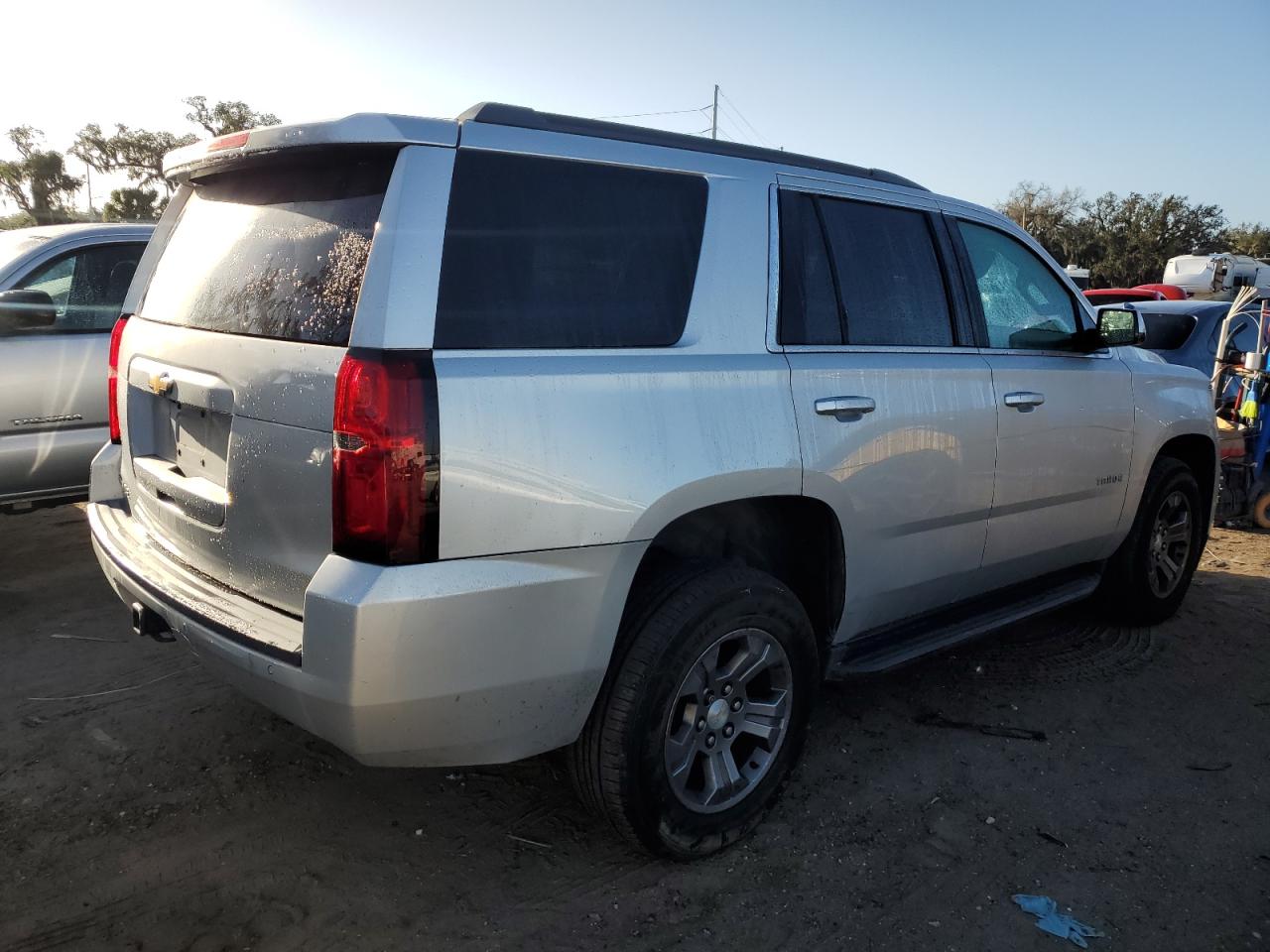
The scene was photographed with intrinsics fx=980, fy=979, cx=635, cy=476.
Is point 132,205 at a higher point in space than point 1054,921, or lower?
higher

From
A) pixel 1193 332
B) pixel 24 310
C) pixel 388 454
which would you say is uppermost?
pixel 1193 332

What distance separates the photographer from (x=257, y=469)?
245 cm

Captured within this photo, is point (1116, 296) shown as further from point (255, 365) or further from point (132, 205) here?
point (132, 205)

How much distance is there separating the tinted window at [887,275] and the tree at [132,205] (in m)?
36.1

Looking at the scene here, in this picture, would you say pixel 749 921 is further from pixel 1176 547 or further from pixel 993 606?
pixel 1176 547

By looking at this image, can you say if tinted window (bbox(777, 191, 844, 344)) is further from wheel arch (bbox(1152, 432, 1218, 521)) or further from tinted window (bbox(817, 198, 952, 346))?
wheel arch (bbox(1152, 432, 1218, 521))

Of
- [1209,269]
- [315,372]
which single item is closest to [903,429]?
[315,372]

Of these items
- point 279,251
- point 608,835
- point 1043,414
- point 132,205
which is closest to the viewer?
point 279,251

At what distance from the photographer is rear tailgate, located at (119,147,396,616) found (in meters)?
2.33

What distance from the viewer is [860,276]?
3371 millimetres

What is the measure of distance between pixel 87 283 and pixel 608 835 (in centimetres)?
441

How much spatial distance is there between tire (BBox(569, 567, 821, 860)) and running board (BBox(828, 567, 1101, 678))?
25 cm

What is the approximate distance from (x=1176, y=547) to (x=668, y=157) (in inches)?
147

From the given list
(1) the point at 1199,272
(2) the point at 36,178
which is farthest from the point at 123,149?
(1) the point at 1199,272
